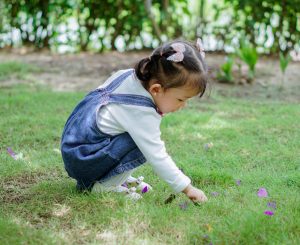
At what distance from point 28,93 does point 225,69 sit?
2369 mm

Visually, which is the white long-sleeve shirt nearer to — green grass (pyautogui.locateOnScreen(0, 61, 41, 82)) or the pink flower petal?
the pink flower petal

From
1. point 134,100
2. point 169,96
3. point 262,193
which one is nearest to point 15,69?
point 134,100

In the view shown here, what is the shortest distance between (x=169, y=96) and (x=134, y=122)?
227 millimetres

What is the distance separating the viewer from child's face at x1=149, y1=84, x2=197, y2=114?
281 centimetres

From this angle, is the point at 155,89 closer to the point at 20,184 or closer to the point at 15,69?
the point at 20,184

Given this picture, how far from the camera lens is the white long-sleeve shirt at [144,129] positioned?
2777mm

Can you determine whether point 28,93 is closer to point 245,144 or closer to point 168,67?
point 245,144

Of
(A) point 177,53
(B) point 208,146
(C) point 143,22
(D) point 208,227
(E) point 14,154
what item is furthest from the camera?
(C) point 143,22

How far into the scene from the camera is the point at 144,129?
280 cm

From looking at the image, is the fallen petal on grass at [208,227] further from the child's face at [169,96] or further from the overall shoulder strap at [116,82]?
the overall shoulder strap at [116,82]

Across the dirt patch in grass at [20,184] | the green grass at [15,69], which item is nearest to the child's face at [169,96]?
the dirt patch in grass at [20,184]

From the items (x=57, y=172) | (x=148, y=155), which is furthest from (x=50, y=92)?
(x=148, y=155)

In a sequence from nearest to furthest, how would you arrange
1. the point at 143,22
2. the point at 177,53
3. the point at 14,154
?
the point at 177,53 → the point at 14,154 → the point at 143,22

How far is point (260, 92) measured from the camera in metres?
6.50
